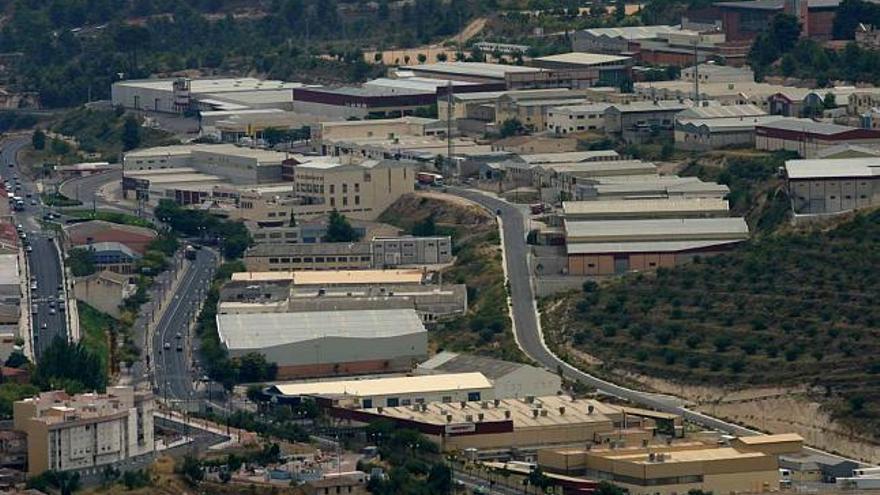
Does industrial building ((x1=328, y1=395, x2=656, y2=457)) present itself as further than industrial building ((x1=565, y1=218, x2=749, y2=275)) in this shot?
No

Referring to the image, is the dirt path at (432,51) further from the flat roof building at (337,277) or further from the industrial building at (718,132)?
the flat roof building at (337,277)

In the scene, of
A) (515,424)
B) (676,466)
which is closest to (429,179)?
(515,424)

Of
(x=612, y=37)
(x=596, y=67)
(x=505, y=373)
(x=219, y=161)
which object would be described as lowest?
(x=505, y=373)

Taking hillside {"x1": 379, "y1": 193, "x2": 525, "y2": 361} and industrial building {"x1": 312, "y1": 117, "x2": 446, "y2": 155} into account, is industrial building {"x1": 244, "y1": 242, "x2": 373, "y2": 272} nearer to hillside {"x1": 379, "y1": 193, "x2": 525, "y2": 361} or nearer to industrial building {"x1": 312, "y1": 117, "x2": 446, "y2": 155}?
hillside {"x1": 379, "y1": 193, "x2": 525, "y2": 361}

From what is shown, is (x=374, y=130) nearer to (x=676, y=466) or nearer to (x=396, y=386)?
(x=396, y=386)

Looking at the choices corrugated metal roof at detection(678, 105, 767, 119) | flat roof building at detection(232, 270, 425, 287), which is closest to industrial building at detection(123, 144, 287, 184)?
corrugated metal roof at detection(678, 105, 767, 119)

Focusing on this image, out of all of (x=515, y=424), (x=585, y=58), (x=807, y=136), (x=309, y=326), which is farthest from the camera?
(x=585, y=58)

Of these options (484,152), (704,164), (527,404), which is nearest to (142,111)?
(484,152)

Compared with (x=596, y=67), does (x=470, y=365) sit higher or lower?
lower
